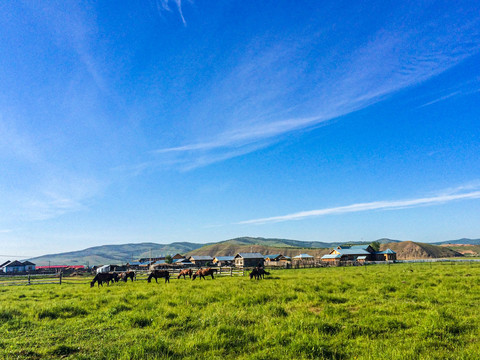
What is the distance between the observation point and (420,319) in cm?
1016

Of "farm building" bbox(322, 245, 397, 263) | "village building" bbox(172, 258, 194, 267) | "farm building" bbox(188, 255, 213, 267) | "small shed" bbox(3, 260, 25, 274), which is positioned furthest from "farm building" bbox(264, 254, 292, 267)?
"small shed" bbox(3, 260, 25, 274)

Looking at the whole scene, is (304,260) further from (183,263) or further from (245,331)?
(245,331)

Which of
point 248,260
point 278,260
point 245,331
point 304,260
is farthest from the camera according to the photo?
point 278,260

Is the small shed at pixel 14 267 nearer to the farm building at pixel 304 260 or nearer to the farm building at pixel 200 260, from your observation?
the farm building at pixel 200 260

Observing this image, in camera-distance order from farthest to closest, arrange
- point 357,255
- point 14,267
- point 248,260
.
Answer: point 14,267, point 357,255, point 248,260

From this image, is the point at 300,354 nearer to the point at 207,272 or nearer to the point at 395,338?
the point at 395,338

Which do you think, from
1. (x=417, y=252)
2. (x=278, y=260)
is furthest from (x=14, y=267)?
(x=417, y=252)

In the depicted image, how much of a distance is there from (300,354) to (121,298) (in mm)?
12231

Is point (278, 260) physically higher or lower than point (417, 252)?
higher

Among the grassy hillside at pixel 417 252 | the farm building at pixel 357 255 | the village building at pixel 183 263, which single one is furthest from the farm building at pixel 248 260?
the grassy hillside at pixel 417 252

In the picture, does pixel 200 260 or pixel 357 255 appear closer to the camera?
pixel 357 255

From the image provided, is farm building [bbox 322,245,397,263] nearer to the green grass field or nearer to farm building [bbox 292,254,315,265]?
farm building [bbox 292,254,315,265]

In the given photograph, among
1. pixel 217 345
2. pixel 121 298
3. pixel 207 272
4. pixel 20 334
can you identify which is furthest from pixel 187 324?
pixel 207 272

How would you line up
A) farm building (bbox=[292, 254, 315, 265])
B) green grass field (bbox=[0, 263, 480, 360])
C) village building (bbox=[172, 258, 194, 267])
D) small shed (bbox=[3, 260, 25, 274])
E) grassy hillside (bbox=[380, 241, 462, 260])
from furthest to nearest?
grassy hillside (bbox=[380, 241, 462, 260]) → small shed (bbox=[3, 260, 25, 274]) → village building (bbox=[172, 258, 194, 267]) → farm building (bbox=[292, 254, 315, 265]) → green grass field (bbox=[0, 263, 480, 360])
